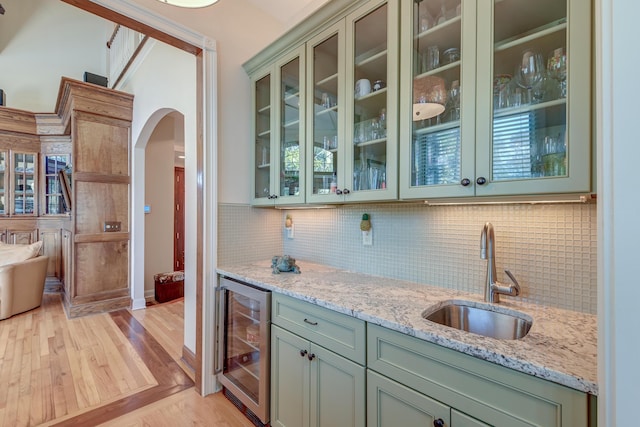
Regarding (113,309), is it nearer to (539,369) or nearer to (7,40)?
(539,369)

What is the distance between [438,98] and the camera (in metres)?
1.35

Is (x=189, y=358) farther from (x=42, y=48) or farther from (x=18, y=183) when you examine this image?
(x=42, y=48)

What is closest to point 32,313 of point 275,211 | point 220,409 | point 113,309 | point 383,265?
point 113,309

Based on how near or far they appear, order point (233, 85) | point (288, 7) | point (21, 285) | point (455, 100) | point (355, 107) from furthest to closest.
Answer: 1. point (21, 285)
2. point (288, 7)
3. point (233, 85)
4. point (355, 107)
5. point (455, 100)

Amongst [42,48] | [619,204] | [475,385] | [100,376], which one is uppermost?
[42,48]

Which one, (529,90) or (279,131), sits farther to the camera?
(279,131)

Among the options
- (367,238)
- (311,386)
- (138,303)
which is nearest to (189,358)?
(311,386)

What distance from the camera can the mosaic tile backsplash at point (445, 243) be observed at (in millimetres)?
1238

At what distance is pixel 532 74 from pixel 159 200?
470 centimetres

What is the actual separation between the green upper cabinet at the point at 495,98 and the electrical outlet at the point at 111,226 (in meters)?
3.94

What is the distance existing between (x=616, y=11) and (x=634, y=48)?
0.08 meters

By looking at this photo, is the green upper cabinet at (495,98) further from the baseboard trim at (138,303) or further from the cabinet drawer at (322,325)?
the baseboard trim at (138,303)

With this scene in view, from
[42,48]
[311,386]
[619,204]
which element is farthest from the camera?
[42,48]

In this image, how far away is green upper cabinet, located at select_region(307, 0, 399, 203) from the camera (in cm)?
147
